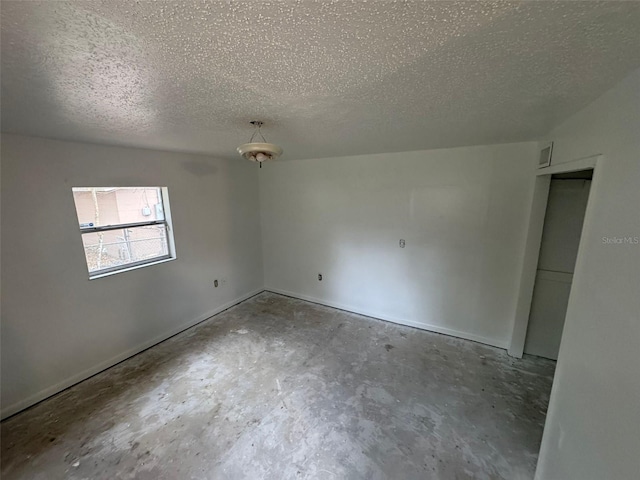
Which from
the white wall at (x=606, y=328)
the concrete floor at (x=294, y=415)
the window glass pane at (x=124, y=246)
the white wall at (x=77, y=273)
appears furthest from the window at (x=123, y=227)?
the white wall at (x=606, y=328)

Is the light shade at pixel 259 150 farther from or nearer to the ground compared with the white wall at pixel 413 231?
farther from the ground

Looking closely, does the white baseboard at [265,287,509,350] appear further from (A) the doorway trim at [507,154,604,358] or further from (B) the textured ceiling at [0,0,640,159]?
(B) the textured ceiling at [0,0,640,159]

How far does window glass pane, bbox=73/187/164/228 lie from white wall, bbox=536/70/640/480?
12.2 feet

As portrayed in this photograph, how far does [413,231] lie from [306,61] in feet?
8.63

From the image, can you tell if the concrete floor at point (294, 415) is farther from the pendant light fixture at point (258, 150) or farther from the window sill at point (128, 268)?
the pendant light fixture at point (258, 150)

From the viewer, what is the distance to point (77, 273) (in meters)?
2.34

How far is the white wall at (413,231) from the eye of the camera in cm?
272

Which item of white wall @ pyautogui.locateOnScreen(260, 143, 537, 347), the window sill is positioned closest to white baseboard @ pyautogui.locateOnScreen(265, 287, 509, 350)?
white wall @ pyautogui.locateOnScreen(260, 143, 537, 347)

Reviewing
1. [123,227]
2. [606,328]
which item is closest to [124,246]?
[123,227]

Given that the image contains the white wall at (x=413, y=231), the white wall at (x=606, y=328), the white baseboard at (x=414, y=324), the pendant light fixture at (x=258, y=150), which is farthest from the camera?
the white baseboard at (x=414, y=324)

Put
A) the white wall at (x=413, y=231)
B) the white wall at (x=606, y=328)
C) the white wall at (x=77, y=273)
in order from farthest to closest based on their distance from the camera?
the white wall at (x=413, y=231) → the white wall at (x=77, y=273) → the white wall at (x=606, y=328)

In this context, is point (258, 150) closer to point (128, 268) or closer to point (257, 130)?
point (257, 130)

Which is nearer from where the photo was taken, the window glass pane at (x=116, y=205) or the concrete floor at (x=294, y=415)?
the concrete floor at (x=294, y=415)

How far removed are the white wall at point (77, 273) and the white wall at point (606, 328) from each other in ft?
12.0
